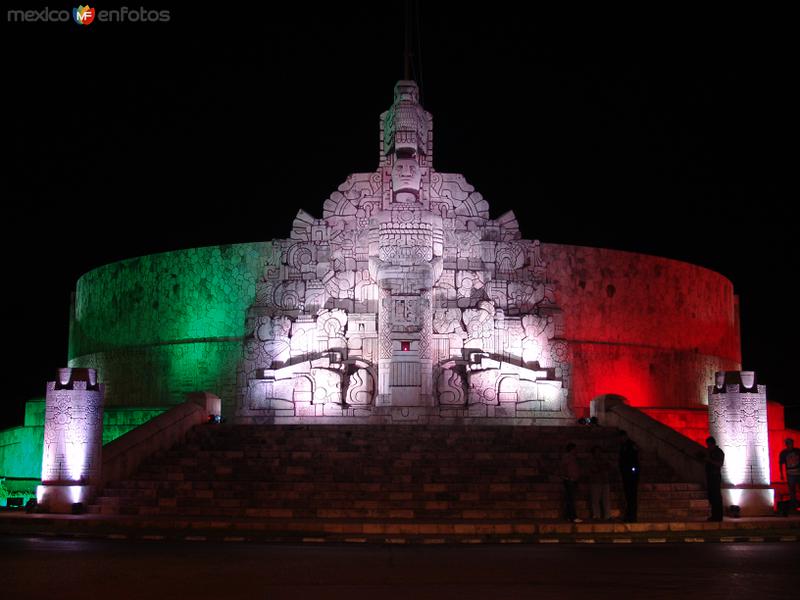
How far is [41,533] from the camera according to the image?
14438mm

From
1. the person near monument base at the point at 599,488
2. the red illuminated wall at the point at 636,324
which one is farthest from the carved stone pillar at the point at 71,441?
the red illuminated wall at the point at 636,324

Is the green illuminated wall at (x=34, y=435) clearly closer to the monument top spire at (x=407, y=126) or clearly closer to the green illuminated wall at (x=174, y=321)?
the green illuminated wall at (x=174, y=321)

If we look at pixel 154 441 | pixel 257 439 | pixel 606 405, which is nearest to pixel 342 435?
pixel 257 439

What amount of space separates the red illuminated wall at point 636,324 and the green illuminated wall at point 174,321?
778 cm

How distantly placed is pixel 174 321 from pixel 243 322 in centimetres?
208

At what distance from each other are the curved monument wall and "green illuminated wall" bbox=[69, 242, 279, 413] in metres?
0.03

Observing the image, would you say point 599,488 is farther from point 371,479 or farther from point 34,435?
point 34,435

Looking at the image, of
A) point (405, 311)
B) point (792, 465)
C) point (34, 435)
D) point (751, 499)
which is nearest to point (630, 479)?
point (751, 499)

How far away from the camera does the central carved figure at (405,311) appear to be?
24.6 metres

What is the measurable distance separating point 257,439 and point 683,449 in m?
7.76

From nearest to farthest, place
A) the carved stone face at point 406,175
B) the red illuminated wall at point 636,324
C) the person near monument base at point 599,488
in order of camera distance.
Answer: the person near monument base at point 599,488 → the carved stone face at point 406,175 → the red illuminated wall at point 636,324

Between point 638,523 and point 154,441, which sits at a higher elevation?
point 154,441

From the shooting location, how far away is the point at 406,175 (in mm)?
25297

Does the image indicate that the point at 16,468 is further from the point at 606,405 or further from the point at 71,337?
the point at 606,405
